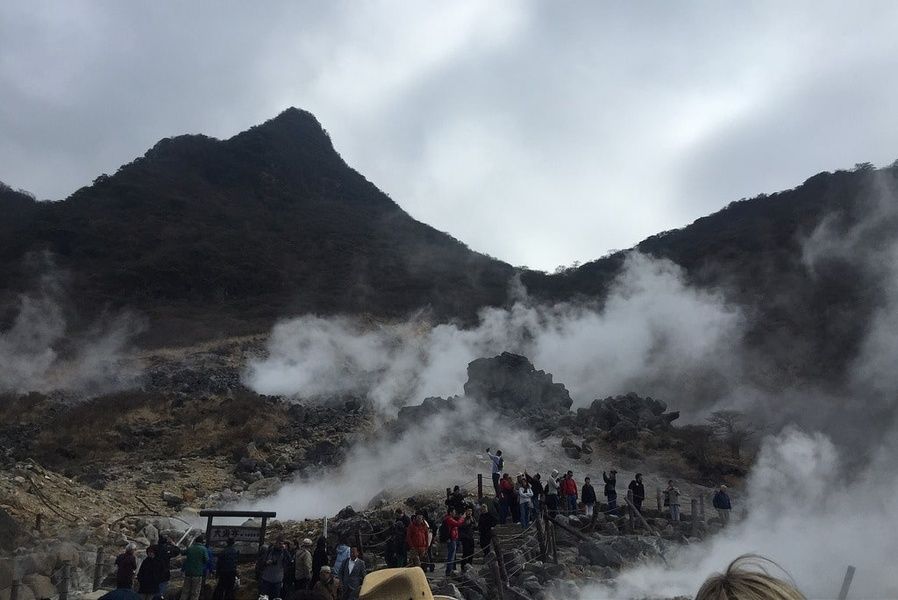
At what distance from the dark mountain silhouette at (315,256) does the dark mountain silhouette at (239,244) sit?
20 cm

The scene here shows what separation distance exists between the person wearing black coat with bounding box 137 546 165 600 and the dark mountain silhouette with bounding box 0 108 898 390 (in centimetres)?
4039

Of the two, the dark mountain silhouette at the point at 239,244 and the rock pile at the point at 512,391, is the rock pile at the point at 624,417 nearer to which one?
the rock pile at the point at 512,391

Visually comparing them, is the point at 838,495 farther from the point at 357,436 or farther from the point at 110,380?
the point at 110,380

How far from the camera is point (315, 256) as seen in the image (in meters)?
67.7

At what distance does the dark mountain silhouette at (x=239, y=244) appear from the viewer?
5419 cm

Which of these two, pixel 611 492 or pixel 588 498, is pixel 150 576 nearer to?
pixel 588 498

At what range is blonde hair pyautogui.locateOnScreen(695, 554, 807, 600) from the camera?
66.0 inches

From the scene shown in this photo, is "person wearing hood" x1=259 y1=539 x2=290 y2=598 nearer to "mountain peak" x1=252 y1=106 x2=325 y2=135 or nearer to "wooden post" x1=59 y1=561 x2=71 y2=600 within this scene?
"wooden post" x1=59 y1=561 x2=71 y2=600

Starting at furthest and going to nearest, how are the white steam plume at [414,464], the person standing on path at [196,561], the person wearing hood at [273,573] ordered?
the white steam plume at [414,464] < the person standing on path at [196,561] < the person wearing hood at [273,573]

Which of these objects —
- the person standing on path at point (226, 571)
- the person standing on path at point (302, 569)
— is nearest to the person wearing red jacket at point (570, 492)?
the person standing on path at point (302, 569)

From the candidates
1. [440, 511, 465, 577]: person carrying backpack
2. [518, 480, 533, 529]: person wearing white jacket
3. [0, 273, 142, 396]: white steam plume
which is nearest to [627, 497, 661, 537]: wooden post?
[518, 480, 533, 529]: person wearing white jacket

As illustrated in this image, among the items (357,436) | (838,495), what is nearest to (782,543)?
(838,495)

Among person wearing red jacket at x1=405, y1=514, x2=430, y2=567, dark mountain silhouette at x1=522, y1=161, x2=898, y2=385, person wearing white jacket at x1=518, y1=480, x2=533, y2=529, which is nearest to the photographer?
person wearing red jacket at x1=405, y1=514, x2=430, y2=567

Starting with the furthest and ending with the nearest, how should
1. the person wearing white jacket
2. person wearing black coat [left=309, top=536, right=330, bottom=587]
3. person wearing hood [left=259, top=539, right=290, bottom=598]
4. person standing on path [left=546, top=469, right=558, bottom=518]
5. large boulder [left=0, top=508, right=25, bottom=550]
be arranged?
person standing on path [left=546, top=469, right=558, bottom=518] → the person wearing white jacket → large boulder [left=0, top=508, right=25, bottom=550] → person wearing black coat [left=309, top=536, right=330, bottom=587] → person wearing hood [left=259, top=539, right=290, bottom=598]
